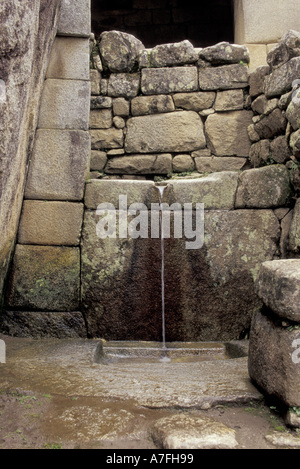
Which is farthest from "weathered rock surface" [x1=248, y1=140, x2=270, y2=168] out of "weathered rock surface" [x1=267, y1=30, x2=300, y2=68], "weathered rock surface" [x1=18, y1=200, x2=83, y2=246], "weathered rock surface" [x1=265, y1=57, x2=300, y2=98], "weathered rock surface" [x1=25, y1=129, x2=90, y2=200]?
"weathered rock surface" [x1=18, y1=200, x2=83, y2=246]

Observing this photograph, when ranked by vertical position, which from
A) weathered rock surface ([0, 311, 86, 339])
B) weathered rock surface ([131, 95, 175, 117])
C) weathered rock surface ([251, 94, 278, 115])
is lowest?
weathered rock surface ([0, 311, 86, 339])

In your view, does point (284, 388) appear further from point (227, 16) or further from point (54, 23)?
point (227, 16)

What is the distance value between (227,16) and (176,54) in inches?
206

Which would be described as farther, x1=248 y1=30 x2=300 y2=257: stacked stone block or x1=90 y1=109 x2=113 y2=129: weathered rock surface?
x1=90 y1=109 x2=113 y2=129: weathered rock surface

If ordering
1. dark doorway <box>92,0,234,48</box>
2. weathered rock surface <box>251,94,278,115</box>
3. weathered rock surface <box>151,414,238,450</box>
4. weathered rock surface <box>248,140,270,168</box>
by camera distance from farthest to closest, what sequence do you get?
dark doorway <box>92,0,234,48</box>, weathered rock surface <box>248,140,270,168</box>, weathered rock surface <box>251,94,278,115</box>, weathered rock surface <box>151,414,238,450</box>

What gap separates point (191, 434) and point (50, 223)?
2.28 m

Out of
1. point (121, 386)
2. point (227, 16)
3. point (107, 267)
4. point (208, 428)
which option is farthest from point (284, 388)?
point (227, 16)

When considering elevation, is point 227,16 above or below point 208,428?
above

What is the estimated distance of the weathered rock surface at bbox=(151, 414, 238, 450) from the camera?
1.63 m

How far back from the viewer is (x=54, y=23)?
140 inches

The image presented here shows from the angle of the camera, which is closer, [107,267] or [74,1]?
[107,267]

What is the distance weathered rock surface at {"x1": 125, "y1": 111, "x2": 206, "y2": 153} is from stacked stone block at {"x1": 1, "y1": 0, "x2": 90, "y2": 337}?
0.90 meters

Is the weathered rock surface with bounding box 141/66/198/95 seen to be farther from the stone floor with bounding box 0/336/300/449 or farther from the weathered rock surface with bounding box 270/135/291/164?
the stone floor with bounding box 0/336/300/449

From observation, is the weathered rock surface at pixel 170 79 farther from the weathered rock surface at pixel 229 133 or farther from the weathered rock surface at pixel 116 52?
the weathered rock surface at pixel 229 133
